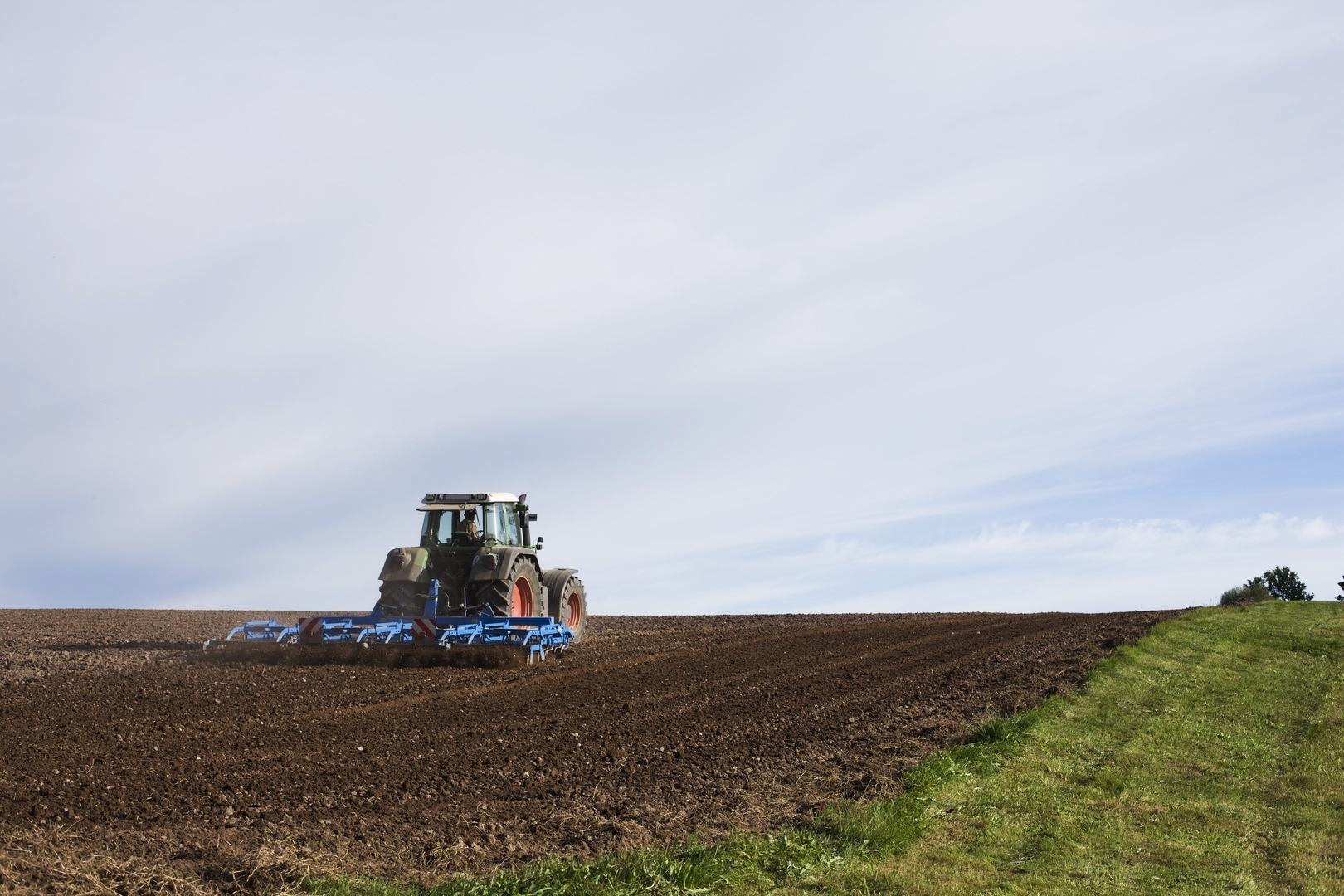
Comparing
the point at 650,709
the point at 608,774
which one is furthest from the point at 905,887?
the point at 650,709

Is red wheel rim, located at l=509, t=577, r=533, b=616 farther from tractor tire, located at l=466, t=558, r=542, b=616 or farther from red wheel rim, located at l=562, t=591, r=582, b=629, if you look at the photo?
red wheel rim, located at l=562, t=591, r=582, b=629

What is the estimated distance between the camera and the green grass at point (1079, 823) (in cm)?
653

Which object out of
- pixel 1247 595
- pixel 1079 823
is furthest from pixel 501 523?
pixel 1247 595

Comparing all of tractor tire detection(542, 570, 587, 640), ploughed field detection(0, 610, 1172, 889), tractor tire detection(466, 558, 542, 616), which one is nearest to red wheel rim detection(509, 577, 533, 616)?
tractor tire detection(466, 558, 542, 616)

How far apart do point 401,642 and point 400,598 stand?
165 centimetres

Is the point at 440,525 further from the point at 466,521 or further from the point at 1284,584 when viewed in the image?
the point at 1284,584

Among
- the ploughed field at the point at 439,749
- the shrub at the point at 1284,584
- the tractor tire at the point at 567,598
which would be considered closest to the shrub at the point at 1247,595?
the shrub at the point at 1284,584

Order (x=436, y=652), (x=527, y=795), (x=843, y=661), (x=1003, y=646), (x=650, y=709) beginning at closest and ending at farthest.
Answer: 1. (x=527, y=795)
2. (x=650, y=709)
3. (x=436, y=652)
4. (x=843, y=661)
5. (x=1003, y=646)

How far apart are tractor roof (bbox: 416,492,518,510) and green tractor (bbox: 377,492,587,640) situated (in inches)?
0.5

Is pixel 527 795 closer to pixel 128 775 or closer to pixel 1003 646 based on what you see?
pixel 128 775

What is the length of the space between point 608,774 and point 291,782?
93.6 inches

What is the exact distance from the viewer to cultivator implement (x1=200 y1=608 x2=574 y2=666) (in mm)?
16125

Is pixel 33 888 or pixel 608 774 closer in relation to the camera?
pixel 33 888

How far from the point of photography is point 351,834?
22.6 ft
